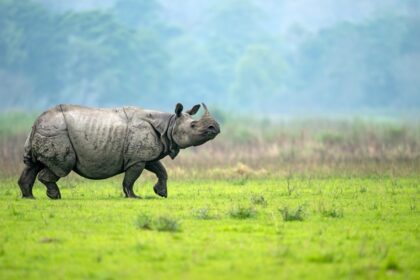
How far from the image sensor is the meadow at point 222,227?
35.2 ft

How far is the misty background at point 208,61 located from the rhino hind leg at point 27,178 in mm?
66329

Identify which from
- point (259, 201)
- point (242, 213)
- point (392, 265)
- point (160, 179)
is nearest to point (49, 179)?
point (160, 179)

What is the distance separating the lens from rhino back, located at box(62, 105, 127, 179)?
58.2 ft

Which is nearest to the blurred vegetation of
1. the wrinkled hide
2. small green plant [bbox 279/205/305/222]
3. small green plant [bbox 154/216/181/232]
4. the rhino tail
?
the wrinkled hide

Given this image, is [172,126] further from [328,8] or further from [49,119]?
[328,8]

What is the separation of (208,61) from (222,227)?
110192mm

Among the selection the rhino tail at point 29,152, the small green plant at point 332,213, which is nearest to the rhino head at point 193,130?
the rhino tail at point 29,152

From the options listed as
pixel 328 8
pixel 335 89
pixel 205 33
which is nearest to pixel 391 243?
pixel 335 89

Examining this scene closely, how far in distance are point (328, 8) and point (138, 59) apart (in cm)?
8265

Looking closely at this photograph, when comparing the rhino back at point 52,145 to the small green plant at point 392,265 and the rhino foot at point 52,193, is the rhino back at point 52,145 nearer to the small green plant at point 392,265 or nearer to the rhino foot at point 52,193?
the rhino foot at point 52,193

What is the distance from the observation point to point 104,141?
1789 cm

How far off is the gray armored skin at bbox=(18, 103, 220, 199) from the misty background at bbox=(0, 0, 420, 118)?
6573cm

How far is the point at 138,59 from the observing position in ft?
325

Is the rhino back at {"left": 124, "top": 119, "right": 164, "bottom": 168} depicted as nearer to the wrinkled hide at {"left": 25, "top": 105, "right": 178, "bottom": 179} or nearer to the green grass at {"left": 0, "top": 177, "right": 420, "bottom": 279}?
the wrinkled hide at {"left": 25, "top": 105, "right": 178, "bottom": 179}
